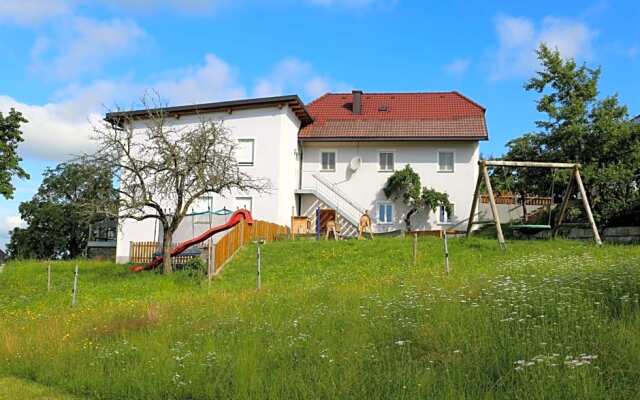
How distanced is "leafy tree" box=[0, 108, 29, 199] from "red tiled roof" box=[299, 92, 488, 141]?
14.8 meters

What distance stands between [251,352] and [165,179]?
16464 millimetres

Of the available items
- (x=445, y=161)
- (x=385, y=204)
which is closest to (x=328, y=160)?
(x=385, y=204)

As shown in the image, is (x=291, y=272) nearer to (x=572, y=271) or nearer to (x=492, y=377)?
(x=572, y=271)

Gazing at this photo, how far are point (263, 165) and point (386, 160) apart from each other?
23.4 feet

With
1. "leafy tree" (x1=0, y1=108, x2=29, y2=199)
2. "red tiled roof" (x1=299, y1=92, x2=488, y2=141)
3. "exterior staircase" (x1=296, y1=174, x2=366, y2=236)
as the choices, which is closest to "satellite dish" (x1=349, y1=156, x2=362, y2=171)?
"red tiled roof" (x1=299, y1=92, x2=488, y2=141)

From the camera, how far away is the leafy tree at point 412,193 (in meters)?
34.2

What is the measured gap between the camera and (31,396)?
29.3ft

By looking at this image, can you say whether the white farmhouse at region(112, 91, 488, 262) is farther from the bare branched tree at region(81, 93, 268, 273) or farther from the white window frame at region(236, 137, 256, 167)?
the bare branched tree at region(81, 93, 268, 273)

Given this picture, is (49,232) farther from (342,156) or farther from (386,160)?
(386,160)

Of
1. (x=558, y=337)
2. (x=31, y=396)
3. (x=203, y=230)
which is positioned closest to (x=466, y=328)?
(x=558, y=337)

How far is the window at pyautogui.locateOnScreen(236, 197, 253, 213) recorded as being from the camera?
3269 cm

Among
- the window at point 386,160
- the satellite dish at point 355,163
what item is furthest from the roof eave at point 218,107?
the window at point 386,160

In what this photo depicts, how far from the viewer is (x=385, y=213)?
35312mm

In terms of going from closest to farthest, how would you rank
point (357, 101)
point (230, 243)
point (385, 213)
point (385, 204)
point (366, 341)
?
point (366, 341)
point (230, 243)
point (385, 213)
point (385, 204)
point (357, 101)
